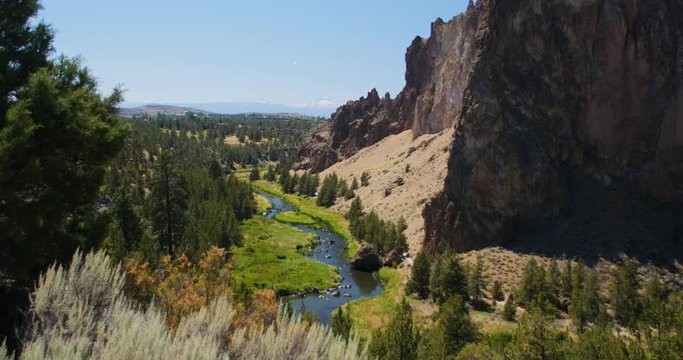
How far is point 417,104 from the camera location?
463ft

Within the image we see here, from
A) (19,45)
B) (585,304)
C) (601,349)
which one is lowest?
(585,304)

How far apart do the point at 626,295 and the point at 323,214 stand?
218 ft

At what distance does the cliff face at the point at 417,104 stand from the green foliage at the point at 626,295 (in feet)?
250

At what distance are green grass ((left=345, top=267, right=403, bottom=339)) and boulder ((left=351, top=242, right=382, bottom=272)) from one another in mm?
6526

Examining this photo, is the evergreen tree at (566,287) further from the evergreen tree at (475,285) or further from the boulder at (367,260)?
the boulder at (367,260)

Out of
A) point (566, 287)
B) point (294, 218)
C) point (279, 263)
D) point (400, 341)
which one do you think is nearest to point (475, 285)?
point (566, 287)

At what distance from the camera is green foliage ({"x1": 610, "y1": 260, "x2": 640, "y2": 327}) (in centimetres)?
4016

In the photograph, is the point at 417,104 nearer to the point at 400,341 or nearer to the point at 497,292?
the point at 497,292

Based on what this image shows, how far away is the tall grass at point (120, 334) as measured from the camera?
9695mm

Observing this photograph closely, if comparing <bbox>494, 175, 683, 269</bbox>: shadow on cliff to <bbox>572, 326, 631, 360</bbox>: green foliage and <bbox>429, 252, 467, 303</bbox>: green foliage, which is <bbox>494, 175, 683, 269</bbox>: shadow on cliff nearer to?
Answer: <bbox>429, 252, 467, 303</bbox>: green foliage

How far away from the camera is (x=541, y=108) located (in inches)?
2313

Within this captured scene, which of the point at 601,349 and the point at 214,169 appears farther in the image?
the point at 214,169

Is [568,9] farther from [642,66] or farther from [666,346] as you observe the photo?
[666,346]

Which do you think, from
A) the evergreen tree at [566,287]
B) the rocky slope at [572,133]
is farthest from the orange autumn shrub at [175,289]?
the rocky slope at [572,133]
